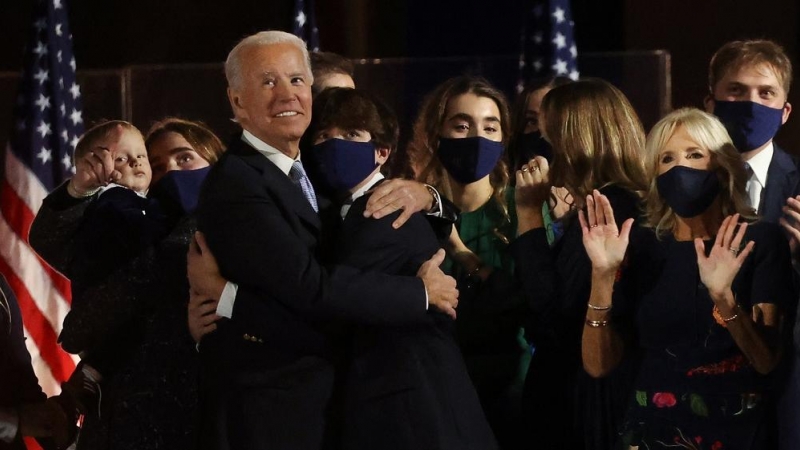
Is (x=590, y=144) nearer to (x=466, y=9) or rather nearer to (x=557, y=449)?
(x=557, y=449)

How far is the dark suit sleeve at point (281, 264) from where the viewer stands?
3.30 metres

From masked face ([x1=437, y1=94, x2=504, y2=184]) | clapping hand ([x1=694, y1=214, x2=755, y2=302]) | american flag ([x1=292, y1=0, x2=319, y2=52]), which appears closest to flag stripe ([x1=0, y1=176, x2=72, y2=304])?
american flag ([x1=292, y1=0, x2=319, y2=52])

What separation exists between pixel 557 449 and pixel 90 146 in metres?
1.64

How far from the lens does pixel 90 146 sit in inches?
165

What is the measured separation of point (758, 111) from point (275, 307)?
5.45ft

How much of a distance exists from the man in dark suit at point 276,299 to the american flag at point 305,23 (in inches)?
111

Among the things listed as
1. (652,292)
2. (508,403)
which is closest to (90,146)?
(508,403)

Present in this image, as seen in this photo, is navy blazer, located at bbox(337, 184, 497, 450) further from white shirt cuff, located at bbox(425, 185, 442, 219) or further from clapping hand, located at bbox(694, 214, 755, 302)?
clapping hand, located at bbox(694, 214, 755, 302)

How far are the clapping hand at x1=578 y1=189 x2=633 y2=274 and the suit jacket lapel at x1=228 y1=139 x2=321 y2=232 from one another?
0.75 metres

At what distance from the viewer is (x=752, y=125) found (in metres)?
4.18

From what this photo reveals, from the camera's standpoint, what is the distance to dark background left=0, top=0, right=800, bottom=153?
6922 millimetres

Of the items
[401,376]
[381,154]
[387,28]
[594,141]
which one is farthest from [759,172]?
[387,28]

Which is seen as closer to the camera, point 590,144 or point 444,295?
point 444,295

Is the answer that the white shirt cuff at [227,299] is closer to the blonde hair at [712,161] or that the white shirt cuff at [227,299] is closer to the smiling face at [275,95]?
the smiling face at [275,95]
